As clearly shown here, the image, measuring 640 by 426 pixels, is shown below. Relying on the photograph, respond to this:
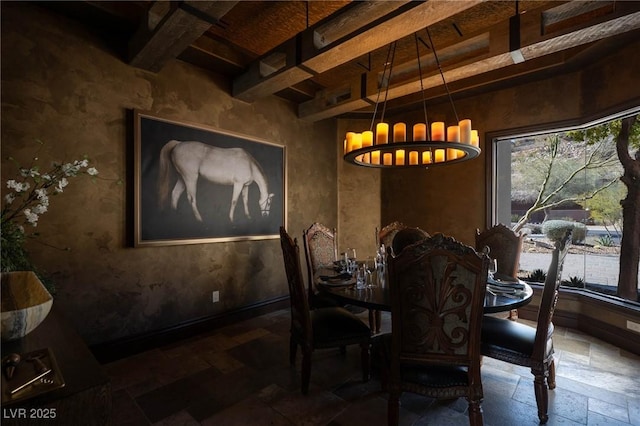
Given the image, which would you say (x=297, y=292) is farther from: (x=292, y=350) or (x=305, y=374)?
(x=292, y=350)

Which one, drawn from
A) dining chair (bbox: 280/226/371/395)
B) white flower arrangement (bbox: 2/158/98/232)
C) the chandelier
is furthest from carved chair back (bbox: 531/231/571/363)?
white flower arrangement (bbox: 2/158/98/232)

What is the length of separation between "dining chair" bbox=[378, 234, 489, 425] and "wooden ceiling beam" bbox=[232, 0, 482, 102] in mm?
1567

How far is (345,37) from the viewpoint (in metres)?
2.34

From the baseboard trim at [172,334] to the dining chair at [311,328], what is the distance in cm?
138

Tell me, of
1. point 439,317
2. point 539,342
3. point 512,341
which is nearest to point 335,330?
point 439,317

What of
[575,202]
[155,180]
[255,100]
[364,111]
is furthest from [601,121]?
[155,180]

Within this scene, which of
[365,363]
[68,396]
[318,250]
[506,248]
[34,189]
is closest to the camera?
[68,396]

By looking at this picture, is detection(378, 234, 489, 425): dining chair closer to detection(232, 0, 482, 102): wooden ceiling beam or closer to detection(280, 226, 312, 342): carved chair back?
detection(280, 226, 312, 342): carved chair back

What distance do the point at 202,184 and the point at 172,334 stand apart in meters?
1.58

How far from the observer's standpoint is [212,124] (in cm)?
328

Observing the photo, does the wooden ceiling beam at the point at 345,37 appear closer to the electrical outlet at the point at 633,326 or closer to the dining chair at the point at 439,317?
the dining chair at the point at 439,317

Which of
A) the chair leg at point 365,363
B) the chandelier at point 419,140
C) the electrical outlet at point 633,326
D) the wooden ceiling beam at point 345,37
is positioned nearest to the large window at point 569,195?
Answer: the electrical outlet at point 633,326

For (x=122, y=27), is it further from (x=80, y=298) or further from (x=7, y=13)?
(x=80, y=298)

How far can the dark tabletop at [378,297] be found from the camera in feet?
5.82
